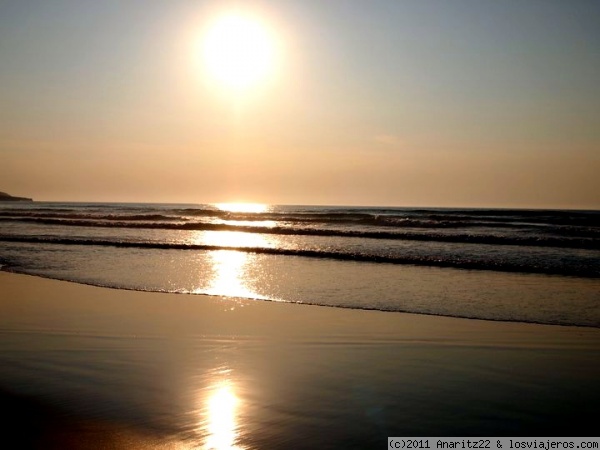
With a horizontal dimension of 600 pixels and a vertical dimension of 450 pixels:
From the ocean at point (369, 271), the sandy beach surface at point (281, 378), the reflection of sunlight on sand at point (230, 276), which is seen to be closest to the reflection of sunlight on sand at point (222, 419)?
the sandy beach surface at point (281, 378)

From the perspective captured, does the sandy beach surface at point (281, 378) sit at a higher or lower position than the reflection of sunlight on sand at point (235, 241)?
lower

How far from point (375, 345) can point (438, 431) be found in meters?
2.83

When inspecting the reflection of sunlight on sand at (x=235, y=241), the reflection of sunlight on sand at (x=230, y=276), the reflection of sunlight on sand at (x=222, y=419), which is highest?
the reflection of sunlight on sand at (x=235, y=241)

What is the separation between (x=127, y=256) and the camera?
19.4 metres

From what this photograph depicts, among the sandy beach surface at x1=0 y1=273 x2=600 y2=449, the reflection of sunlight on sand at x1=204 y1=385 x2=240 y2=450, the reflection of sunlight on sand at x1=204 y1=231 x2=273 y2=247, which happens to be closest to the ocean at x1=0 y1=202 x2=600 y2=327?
the reflection of sunlight on sand at x1=204 y1=231 x2=273 y2=247

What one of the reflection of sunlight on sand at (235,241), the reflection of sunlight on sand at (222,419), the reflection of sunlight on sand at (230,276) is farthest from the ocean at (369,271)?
the reflection of sunlight on sand at (222,419)

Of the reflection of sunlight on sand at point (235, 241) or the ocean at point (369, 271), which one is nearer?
the ocean at point (369, 271)

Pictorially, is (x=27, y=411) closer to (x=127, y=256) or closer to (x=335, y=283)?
(x=335, y=283)

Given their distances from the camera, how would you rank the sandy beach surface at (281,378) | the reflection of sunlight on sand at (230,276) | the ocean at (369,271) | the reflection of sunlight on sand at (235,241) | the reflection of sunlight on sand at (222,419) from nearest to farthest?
the reflection of sunlight on sand at (222,419), the sandy beach surface at (281,378), the ocean at (369,271), the reflection of sunlight on sand at (230,276), the reflection of sunlight on sand at (235,241)

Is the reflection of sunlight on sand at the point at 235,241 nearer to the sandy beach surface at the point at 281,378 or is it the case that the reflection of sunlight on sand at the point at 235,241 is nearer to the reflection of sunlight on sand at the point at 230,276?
the reflection of sunlight on sand at the point at 230,276

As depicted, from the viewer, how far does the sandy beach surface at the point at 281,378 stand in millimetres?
4594

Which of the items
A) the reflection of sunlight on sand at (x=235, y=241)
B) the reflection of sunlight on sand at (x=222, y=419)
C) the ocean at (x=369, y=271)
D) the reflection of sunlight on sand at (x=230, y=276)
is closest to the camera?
the reflection of sunlight on sand at (x=222, y=419)

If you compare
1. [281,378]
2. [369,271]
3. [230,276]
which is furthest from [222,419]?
[369,271]

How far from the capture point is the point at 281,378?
5.92 m
